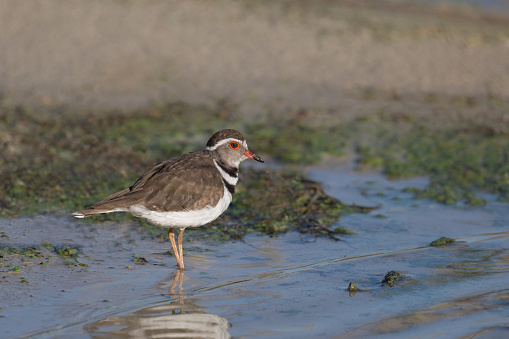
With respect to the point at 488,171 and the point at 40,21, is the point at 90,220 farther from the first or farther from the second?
the point at 40,21

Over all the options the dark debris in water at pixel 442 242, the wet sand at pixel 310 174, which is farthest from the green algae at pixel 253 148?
the dark debris in water at pixel 442 242

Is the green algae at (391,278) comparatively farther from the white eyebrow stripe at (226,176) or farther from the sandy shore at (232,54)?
the sandy shore at (232,54)

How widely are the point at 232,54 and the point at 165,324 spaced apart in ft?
32.1

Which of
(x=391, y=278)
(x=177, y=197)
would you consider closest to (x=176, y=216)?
(x=177, y=197)

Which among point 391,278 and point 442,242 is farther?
point 442,242

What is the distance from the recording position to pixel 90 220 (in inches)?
331

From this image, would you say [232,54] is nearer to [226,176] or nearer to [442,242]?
[226,176]

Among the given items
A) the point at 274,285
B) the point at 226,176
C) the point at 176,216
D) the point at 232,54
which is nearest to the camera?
the point at 274,285

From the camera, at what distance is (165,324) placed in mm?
5906

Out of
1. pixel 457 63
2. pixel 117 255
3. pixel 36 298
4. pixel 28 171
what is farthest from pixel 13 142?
pixel 457 63

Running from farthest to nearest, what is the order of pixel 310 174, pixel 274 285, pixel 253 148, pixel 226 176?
pixel 253 148
pixel 310 174
pixel 226 176
pixel 274 285

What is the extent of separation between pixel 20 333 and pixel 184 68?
952cm

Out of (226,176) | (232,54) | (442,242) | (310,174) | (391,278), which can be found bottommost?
(391,278)

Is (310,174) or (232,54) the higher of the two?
(232,54)
